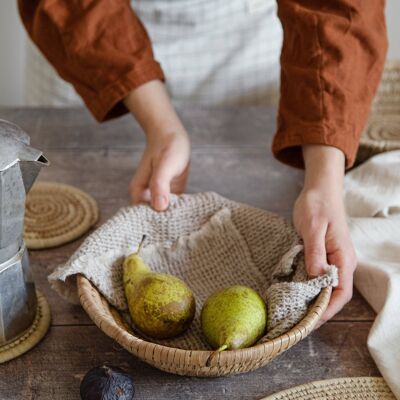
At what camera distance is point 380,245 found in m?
0.81

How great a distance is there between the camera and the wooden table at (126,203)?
0.66 metres

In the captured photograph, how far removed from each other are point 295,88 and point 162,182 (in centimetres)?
21

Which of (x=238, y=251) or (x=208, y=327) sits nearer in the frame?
(x=208, y=327)

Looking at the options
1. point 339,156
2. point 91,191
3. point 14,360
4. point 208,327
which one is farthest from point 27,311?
point 339,156

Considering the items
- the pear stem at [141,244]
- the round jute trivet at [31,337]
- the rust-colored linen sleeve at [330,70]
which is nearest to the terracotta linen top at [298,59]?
the rust-colored linen sleeve at [330,70]

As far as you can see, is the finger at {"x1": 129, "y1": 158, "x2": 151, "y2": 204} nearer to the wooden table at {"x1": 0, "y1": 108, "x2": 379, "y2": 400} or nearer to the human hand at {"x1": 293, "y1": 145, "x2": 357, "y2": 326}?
the wooden table at {"x1": 0, "y1": 108, "x2": 379, "y2": 400}

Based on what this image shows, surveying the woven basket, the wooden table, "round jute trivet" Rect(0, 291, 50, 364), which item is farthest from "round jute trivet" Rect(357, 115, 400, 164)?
"round jute trivet" Rect(0, 291, 50, 364)

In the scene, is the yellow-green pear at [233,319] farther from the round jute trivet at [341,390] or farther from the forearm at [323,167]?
the forearm at [323,167]

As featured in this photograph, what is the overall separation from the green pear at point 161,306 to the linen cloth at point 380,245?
0.64 feet

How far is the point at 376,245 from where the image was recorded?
0.81m

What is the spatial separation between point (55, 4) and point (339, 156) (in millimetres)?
456

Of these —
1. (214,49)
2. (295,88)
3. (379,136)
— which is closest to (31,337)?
(295,88)

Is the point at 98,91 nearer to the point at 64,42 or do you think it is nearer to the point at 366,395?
the point at 64,42

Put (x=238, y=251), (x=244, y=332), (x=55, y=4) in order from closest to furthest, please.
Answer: (x=244, y=332), (x=238, y=251), (x=55, y=4)
